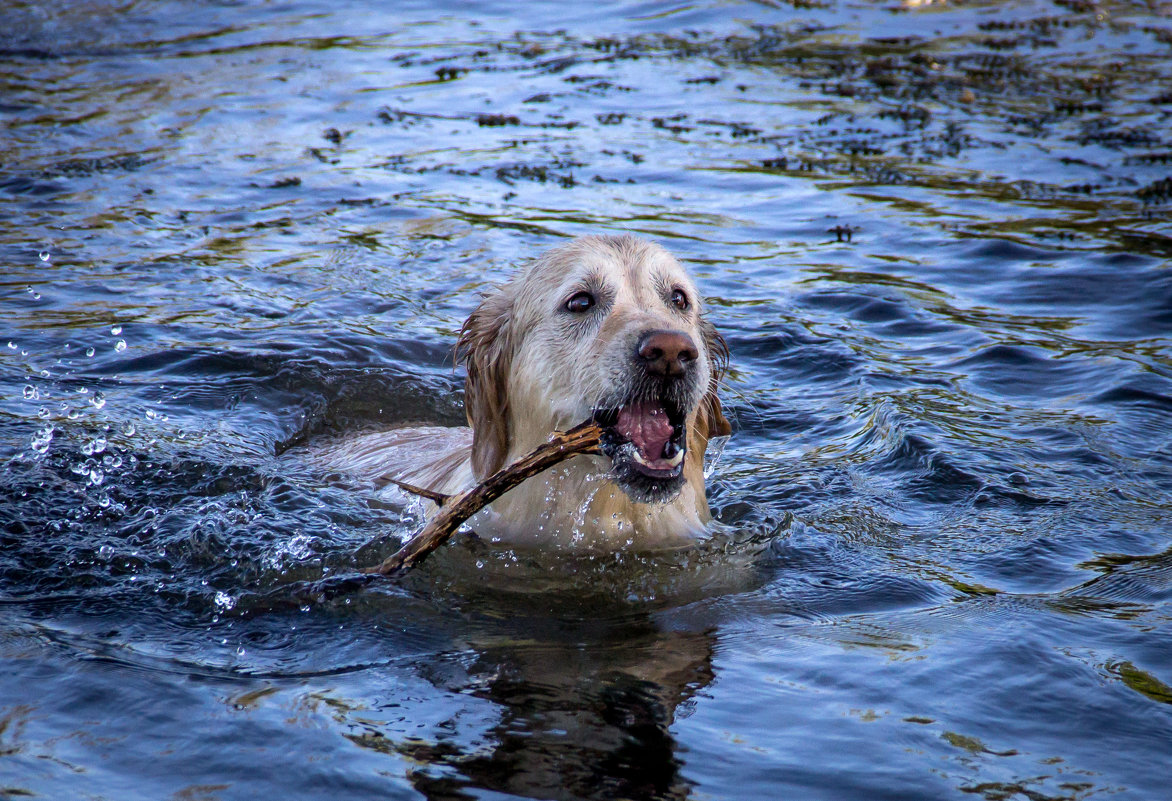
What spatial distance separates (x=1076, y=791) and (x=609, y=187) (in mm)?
8808

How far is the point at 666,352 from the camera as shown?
4.96m

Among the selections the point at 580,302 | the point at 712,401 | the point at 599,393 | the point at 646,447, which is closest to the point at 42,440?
the point at 580,302

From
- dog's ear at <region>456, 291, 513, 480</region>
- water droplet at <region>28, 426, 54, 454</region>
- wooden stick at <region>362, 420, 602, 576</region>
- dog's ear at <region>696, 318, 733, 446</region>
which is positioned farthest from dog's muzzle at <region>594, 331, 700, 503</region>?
water droplet at <region>28, 426, 54, 454</region>

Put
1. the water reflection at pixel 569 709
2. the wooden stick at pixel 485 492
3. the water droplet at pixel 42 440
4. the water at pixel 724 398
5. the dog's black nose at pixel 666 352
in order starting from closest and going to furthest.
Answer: the water reflection at pixel 569 709 < the water at pixel 724 398 < the wooden stick at pixel 485 492 < the dog's black nose at pixel 666 352 < the water droplet at pixel 42 440

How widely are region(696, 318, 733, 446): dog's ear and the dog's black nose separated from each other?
0.77 metres

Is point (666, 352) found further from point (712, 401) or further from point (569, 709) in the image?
point (569, 709)

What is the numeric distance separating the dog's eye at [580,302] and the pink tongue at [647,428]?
1.91ft

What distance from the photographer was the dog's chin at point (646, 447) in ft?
16.7

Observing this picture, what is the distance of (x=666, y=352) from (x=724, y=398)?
3145mm

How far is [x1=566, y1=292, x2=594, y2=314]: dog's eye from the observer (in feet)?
18.4

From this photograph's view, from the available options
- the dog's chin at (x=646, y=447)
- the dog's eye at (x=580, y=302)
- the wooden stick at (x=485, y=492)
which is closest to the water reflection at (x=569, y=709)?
the wooden stick at (x=485, y=492)

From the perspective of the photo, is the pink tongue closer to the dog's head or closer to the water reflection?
the dog's head

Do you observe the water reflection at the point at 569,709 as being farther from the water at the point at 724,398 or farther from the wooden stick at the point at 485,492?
the wooden stick at the point at 485,492

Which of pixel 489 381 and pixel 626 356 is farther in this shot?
pixel 489 381
